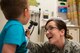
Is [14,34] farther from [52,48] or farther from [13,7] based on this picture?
[52,48]

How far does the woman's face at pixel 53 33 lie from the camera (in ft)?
6.75

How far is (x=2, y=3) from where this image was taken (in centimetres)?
107

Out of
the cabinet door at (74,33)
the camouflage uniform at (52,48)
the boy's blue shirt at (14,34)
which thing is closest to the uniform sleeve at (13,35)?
the boy's blue shirt at (14,34)

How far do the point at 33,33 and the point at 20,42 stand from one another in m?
2.62

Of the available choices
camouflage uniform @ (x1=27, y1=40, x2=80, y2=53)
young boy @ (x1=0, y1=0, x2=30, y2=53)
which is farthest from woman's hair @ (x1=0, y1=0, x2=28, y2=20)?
camouflage uniform @ (x1=27, y1=40, x2=80, y2=53)

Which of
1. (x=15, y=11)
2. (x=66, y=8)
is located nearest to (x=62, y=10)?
(x=66, y=8)

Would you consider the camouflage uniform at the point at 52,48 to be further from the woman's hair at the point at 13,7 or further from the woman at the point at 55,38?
the woman's hair at the point at 13,7

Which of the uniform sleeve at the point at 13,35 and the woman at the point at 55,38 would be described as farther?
the woman at the point at 55,38

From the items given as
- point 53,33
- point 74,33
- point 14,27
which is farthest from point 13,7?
point 74,33

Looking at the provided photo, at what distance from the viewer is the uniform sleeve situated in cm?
100

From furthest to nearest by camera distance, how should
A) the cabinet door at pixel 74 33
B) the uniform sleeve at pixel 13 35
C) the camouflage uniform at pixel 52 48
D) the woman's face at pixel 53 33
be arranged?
1. the cabinet door at pixel 74 33
2. the woman's face at pixel 53 33
3. the camouflage uniform at pixel 52 48
4. the uniform sleeve at pixel 13 35

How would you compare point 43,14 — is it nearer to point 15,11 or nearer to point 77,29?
point 77,29

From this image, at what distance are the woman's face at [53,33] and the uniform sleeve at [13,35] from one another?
1057 mm

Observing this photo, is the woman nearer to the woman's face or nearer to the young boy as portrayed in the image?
the woman's face
